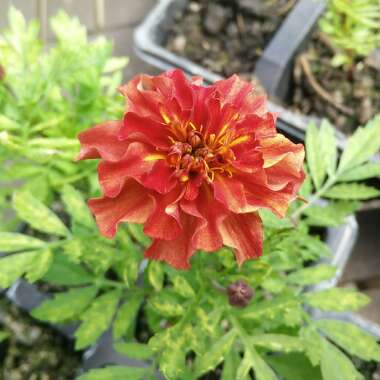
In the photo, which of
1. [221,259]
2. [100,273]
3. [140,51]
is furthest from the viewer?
[140,51]

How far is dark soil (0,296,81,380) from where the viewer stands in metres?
1.15

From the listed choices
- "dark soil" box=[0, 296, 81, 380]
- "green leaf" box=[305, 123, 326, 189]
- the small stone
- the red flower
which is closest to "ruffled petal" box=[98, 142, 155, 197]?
the red flower

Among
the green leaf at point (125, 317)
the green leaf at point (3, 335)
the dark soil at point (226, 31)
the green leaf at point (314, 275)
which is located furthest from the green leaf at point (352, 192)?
the green leaf at point (3, 335)

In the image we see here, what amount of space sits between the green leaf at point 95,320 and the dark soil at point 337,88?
0.74 meters

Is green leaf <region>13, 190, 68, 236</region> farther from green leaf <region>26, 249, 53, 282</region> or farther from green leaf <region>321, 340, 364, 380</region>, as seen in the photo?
green leaf <region>321, 340, 364, 380</region>

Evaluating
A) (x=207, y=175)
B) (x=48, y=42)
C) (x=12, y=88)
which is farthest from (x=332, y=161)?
(x=48, y=42)

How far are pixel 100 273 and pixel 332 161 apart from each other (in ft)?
1.31

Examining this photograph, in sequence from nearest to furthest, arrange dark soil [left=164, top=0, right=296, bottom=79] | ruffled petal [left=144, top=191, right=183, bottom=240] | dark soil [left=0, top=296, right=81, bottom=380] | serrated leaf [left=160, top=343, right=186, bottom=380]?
ruffled petal [left=144, top=191, right=183, bottom=240] → serrated leaf [left=160, top=343, right=186, bottom=380] → dark soil [left=0, top=296, right=81, bottom=380] → dark soil [left=164, top=0, right=296, bottom=79]

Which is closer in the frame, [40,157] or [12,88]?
[40,157]

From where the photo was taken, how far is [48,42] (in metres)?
1.65

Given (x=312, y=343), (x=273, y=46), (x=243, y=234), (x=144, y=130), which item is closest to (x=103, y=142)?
(x=144, y=130)

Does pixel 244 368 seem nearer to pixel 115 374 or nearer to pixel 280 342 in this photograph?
pixel 280 342

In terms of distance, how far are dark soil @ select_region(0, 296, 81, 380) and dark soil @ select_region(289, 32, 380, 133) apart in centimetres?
76

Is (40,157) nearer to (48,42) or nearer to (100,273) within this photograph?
(100,273)
